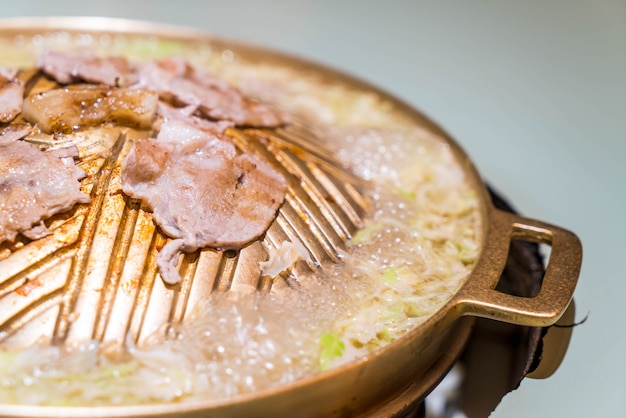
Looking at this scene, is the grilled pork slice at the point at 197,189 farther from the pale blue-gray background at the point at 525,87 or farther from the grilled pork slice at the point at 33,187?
the pale blue-gray background at the point at 525,87

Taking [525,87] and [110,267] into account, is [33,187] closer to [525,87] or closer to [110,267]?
[110,267]

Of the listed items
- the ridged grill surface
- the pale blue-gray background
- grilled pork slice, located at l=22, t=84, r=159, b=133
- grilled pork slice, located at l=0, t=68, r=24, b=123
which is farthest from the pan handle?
grilled pork slice, located at l=0, t=68, r=24, b=123

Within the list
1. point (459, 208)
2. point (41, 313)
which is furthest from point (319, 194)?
point (41, 313)

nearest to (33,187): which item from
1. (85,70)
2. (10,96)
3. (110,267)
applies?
(110,267)

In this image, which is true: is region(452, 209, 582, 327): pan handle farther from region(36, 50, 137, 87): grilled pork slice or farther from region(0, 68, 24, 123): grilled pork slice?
region(0, 68, 24, 123): grilled pork slice

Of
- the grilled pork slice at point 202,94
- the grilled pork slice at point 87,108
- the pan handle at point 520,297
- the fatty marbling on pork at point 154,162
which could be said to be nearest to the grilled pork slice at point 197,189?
the fatty marbling on pork at point 154,162
